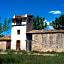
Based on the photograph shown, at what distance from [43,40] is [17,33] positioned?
7.18m

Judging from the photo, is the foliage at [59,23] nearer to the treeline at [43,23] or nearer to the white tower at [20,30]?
the treeline at [43,23]

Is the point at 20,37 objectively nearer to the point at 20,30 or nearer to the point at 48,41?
the point at 20,30

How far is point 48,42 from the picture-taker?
141 feet

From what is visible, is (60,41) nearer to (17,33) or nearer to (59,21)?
(17,33)

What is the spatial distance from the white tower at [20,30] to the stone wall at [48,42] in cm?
325

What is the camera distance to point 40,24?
214ft

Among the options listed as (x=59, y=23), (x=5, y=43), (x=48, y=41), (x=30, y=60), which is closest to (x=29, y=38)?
(x=48, y=41)

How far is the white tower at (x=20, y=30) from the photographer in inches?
1838

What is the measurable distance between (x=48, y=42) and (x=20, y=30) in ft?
25.6

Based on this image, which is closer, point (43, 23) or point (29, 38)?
point (29, 38)

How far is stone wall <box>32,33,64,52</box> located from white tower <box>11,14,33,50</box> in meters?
3.25

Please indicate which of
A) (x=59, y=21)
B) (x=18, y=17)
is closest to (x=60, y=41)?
(x=18, y=17)

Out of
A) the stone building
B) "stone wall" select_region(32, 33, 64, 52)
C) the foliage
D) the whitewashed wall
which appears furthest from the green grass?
the foliage

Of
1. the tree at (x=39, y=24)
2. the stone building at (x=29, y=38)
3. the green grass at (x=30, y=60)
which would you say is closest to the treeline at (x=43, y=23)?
the tree at (x=39, y=24)
